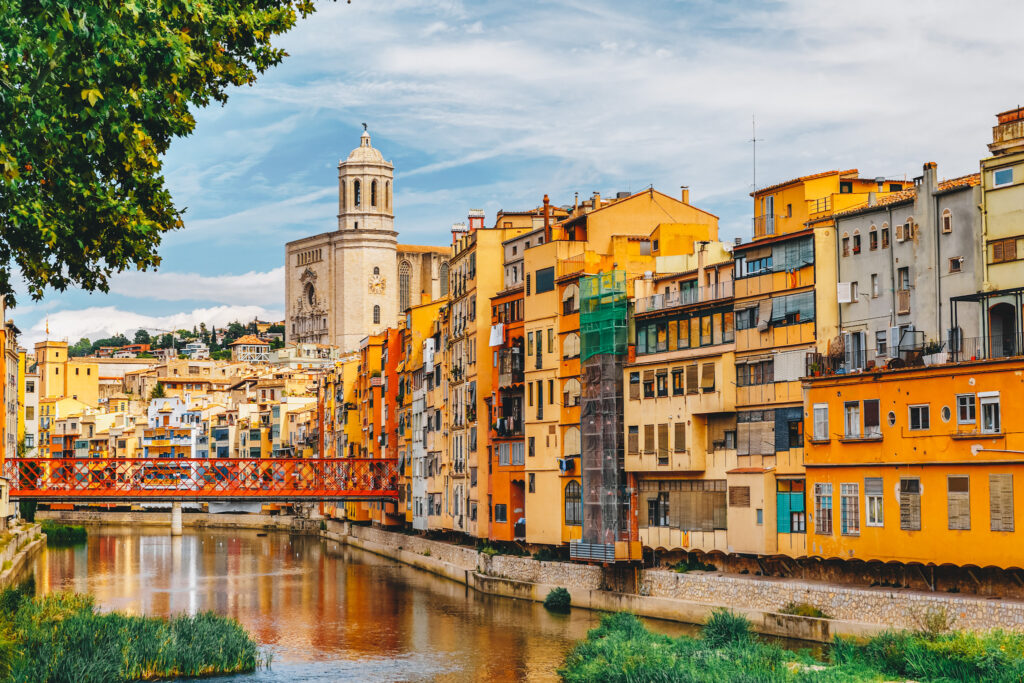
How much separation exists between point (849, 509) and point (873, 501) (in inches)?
36.7

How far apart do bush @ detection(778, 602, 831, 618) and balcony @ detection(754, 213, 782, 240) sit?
12005mm

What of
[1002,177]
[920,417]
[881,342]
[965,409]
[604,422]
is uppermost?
[1002,177]

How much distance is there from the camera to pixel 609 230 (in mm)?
52594

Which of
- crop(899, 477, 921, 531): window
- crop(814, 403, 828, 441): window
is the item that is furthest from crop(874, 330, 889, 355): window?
crop(899, 477, 921, 531): window

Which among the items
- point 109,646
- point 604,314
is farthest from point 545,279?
point 109,646

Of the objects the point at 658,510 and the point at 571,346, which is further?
the point at 571,346

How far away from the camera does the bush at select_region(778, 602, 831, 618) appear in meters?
36.3

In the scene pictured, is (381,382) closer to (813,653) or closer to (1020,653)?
(813,653)

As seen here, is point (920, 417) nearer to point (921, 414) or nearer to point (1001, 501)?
point (921, 414)

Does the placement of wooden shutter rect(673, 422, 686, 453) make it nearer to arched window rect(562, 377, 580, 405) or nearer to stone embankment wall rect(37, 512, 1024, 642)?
stone embankment wall rect(37, 512, 1024, 642)

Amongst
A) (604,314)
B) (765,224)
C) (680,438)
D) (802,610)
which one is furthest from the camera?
(604,314)

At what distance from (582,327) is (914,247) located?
13.4 metres

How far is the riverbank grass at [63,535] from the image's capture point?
96.0m

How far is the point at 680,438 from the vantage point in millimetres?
44188
